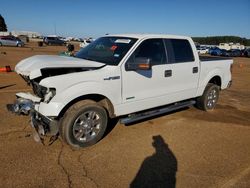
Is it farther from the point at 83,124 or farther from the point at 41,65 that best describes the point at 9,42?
the point at 83,124

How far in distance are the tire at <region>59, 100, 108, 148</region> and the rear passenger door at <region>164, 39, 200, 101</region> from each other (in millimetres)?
1789

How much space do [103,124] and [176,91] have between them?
2.03 metres

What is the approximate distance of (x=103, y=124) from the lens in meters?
4.64

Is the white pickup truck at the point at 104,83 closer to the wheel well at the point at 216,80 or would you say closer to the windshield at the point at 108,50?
the windshield at the point at 108,50

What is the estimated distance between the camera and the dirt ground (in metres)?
3.57

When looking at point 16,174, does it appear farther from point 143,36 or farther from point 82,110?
point 143,36

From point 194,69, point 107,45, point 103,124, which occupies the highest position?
point 107,45

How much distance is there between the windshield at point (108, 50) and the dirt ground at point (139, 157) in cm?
152

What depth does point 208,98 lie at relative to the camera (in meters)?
6.95

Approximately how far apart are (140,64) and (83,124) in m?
1.44

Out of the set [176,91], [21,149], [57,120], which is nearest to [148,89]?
[176,91]

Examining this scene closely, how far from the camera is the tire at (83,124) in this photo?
4.19 meters

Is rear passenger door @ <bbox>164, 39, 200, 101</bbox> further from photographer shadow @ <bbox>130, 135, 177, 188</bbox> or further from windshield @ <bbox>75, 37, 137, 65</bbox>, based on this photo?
photographer shadow @ <bbox>130, 135, 177, 188</bbox>

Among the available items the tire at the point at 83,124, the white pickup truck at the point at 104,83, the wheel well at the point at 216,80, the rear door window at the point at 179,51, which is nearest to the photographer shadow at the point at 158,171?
the white pickup truck at the point at 104,83
